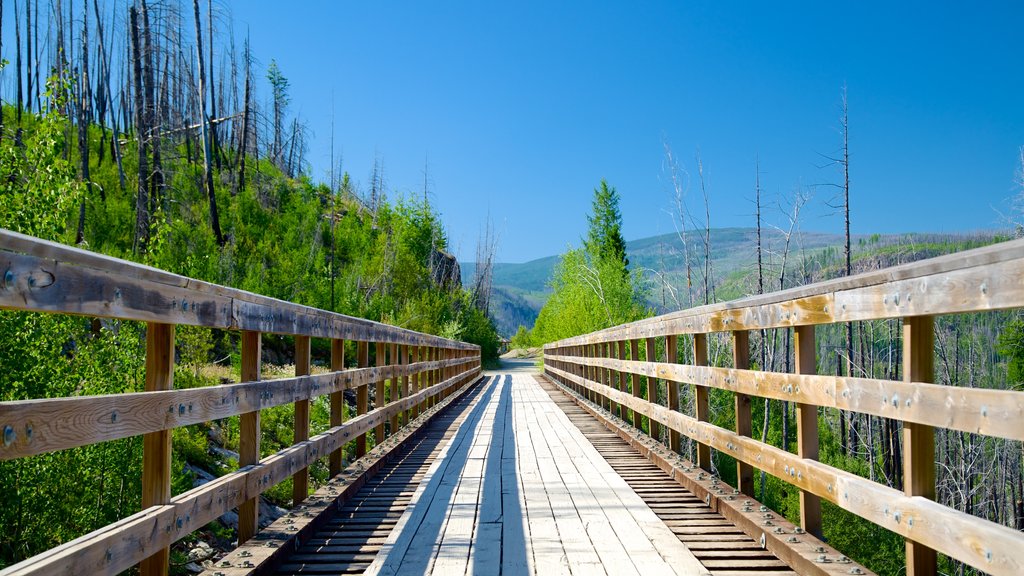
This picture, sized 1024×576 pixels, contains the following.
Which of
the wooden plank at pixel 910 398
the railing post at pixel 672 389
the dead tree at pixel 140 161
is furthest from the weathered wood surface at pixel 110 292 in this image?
the dead tree at pixel 140 161

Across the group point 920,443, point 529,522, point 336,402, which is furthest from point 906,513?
point 336,402

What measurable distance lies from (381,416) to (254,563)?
323 centimetres

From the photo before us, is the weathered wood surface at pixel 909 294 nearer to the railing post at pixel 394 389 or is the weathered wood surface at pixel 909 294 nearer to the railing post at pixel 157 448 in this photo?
the railing post at pixel 157 448

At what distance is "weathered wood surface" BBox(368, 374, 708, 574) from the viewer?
10.4ft

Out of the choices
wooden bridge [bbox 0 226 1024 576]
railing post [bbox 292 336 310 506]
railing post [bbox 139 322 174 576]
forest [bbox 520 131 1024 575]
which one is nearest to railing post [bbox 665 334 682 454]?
wooden bridge [bbox 0 226 1024 576]

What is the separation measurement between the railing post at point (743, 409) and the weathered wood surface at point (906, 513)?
15 cm

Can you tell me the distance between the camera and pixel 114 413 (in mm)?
2057

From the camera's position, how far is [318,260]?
2105 centimetres

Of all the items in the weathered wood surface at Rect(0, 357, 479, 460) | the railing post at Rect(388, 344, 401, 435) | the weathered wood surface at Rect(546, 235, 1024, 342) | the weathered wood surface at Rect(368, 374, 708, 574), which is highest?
the weathered wood surface at Rect(546, 235, 1024, 342)

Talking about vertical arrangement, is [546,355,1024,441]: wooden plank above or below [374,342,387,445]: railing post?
above

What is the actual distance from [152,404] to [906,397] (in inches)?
99.0

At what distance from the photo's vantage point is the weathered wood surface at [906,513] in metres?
1.74

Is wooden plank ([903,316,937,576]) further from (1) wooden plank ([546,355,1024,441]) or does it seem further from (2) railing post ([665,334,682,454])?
(2) railing post ([665,334,682,454])

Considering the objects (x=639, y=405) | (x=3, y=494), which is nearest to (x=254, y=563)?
(x=3, y=494)
